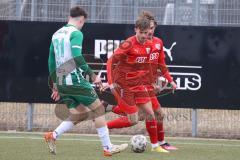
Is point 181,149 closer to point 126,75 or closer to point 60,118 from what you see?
point 126,75

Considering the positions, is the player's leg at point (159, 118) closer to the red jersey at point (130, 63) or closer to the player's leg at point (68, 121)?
the red jersey at point (130, 63)

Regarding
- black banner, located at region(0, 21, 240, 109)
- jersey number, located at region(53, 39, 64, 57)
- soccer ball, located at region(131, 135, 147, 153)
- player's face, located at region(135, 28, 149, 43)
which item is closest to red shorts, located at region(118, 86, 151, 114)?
soccer ball, located at region(131, 135, 147, 153)

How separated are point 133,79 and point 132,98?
0.30 metres

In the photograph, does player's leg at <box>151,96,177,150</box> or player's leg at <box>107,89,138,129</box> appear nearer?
player's leg at <box>107,89,138,129</box>

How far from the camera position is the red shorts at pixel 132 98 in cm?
1147

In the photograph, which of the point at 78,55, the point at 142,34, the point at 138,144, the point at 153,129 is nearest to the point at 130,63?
the point at 142,34

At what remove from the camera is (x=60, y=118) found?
15.6 m

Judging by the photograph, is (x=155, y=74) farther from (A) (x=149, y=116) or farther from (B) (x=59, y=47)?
(B) (x=59, y=47)

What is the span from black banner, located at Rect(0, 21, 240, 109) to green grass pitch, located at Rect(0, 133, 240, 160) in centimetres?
103

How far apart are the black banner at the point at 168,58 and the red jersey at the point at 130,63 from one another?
11.1 feet

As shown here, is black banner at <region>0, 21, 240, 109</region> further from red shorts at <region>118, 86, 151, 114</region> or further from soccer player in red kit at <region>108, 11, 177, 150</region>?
red shorts at <region>118, 86, 151, 114</region>

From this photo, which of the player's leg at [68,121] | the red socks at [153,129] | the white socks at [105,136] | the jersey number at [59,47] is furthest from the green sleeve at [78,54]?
the red socks at [153,129]

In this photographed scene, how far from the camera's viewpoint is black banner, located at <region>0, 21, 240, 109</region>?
15.0 m

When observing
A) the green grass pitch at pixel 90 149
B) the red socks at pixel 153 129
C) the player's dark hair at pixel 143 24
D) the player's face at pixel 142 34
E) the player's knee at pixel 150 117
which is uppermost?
the player's dark hair at pixel 143 24
